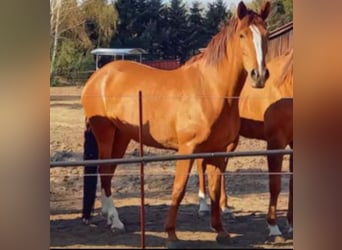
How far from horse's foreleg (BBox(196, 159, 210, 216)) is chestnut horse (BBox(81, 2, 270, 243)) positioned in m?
0.02

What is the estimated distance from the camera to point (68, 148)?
3170mm

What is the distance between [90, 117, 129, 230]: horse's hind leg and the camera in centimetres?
319

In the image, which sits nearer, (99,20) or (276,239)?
(99,20)

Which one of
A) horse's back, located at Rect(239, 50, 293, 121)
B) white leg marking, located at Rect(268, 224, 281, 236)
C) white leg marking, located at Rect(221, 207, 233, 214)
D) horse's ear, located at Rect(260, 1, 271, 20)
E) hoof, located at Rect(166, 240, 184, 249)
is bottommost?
hoof, located at Rect(166, 240, 184, 249)

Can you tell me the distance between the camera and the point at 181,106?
10.4ft

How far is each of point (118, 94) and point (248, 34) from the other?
61 cm

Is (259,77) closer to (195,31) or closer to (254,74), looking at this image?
(254,74)

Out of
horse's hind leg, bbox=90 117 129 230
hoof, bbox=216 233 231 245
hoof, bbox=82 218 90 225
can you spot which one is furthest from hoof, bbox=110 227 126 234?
hoof, bbox=216 233 231 245

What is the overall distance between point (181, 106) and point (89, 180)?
51 centimetres

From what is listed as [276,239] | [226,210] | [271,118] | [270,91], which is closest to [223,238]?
[226,210]

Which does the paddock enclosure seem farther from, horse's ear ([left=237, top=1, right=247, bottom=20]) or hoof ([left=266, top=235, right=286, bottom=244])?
horse's ear ([left=237, top=1, right=247, bottom=20])
